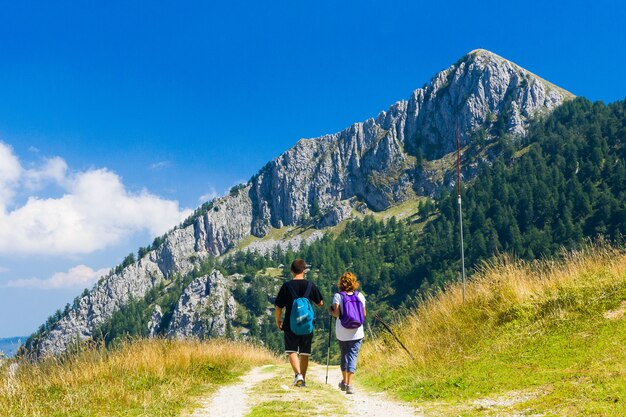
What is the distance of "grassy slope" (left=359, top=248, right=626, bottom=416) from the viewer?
6516 mm

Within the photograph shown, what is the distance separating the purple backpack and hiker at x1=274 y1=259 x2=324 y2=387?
18.6 inches

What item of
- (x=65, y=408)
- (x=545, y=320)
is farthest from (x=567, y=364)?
(x=65, y=408)

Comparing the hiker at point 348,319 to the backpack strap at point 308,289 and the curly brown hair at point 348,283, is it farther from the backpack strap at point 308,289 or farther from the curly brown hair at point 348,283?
the backpack strap at point 308,289

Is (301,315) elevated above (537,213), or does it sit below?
below

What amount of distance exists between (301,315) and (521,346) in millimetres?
4403

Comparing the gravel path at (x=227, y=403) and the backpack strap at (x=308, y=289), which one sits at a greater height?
the backpack strap at (x=308, y=289)

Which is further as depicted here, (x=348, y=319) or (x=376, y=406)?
(x=348, y=319)

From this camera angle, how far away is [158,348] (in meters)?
12.7

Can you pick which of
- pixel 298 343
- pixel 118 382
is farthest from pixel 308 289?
pixel 118 382

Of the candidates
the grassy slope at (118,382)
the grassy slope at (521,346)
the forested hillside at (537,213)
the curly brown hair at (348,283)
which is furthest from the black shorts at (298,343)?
the forested hillside at (537,213)

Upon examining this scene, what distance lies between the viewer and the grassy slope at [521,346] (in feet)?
21.4

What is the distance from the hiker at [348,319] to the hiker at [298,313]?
40 cm

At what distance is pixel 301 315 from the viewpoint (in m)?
8.85

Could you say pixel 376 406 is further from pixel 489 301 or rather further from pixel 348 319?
pixel 489 301
